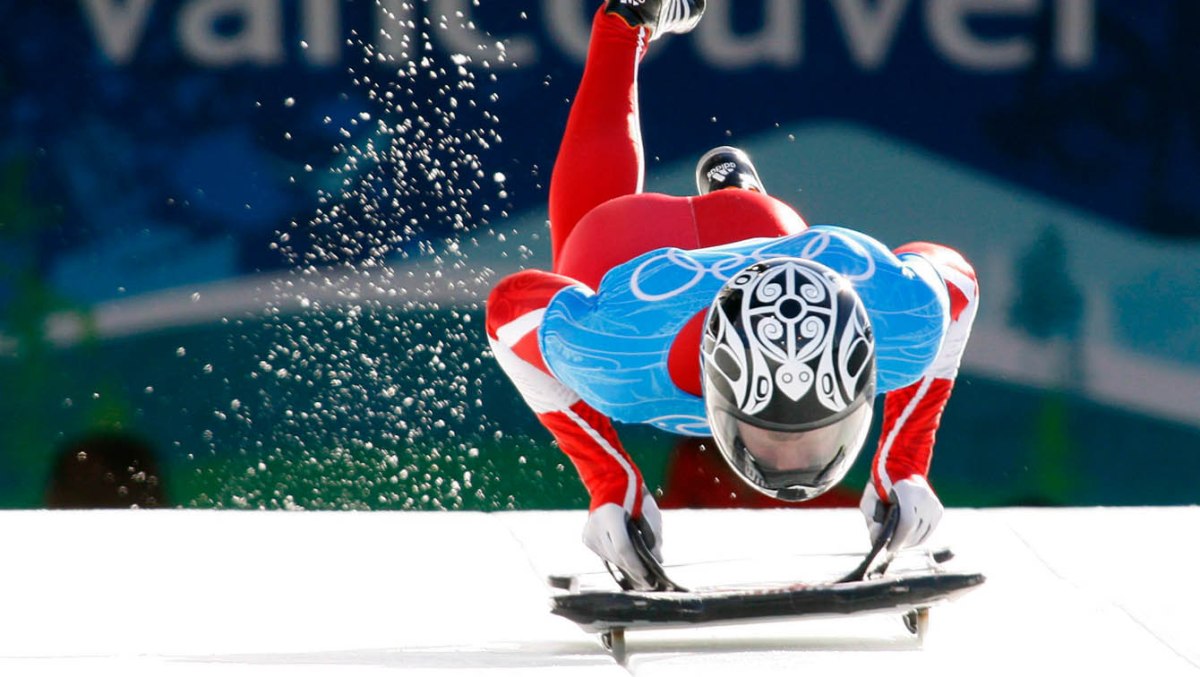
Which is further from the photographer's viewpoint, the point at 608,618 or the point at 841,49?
the point at 841,49

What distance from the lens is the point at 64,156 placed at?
17.5 ft

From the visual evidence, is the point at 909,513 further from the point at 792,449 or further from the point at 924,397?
the point at 792,449

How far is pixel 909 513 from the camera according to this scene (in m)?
3.39

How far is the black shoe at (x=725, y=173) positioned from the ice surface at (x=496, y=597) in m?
0.87

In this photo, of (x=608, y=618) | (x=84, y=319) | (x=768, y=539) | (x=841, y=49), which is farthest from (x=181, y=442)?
(x=608, y=618)

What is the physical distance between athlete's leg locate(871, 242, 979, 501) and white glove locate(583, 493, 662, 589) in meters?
0.45

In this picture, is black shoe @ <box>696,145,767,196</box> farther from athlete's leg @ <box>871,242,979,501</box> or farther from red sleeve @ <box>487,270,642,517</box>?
red sleeve @ <box>487,270,642,517</box>

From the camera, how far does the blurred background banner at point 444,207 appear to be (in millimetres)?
5328

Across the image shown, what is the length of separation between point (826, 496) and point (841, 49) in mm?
1375

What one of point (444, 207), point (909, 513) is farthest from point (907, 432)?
point (444, 207)

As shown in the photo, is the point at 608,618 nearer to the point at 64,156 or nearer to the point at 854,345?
the point at 854,345

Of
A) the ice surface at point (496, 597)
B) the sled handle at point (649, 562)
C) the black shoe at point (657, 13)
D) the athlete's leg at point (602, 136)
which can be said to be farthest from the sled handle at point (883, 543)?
the black shoe at point (657, 13)

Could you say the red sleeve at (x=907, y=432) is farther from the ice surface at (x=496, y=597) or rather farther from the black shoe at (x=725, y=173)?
the black shoe at (x=725, y=173)

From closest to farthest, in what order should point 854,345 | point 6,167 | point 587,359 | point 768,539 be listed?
point 854,345, point 587,359, point 768,539, point 6,167
